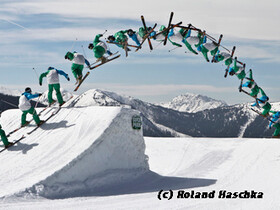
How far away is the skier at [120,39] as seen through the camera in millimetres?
16500

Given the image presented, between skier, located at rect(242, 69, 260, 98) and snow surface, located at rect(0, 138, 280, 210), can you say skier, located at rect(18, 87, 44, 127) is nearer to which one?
snow surface, located at rect(0, 138, 280, 210)

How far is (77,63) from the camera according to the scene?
16625mm

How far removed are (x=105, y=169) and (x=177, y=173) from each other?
4601 mm

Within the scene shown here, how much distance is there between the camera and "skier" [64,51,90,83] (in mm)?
16562

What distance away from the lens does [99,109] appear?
14922mm

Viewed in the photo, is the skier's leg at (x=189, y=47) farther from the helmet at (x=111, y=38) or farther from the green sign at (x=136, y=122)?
the green sign at (x=136, y=122)

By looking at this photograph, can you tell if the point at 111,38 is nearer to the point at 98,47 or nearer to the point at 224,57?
the point at 98,47

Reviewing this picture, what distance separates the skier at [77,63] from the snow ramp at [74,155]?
1717 mm

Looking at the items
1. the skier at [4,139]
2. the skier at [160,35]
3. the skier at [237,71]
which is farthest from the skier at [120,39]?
the skier at [4,139]

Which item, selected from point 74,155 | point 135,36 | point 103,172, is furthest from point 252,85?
point 74,155

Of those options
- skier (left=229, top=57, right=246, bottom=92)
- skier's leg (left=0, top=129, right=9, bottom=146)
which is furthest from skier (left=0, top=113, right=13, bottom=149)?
skier (left=229, top=57, right=246, bottom=92)

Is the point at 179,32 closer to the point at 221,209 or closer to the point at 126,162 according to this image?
the point at 126,162

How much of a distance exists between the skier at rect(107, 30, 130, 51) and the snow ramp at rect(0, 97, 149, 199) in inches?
133

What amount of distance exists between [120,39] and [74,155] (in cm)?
626
